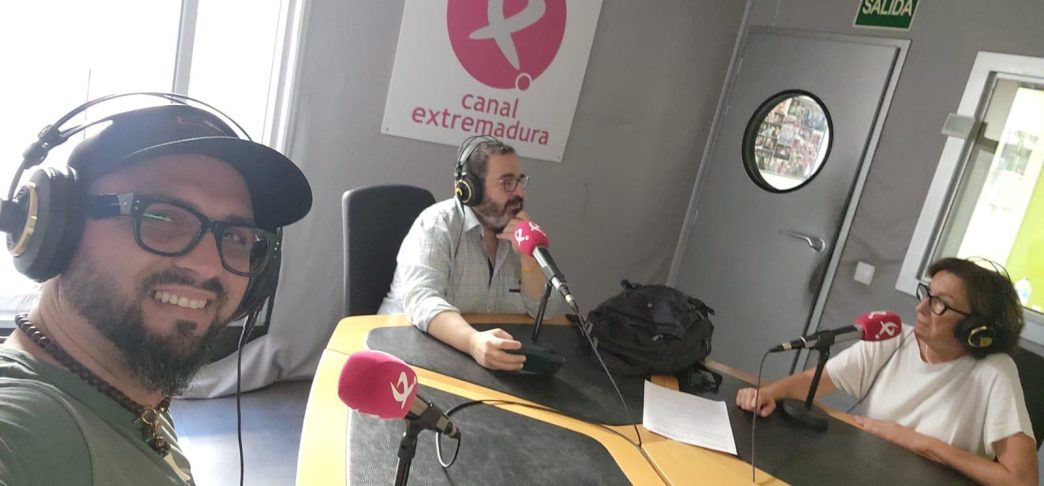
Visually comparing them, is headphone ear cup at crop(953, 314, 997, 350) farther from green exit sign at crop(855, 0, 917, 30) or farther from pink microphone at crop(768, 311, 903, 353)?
green exit sign at crop(855, 0, 917, 30)

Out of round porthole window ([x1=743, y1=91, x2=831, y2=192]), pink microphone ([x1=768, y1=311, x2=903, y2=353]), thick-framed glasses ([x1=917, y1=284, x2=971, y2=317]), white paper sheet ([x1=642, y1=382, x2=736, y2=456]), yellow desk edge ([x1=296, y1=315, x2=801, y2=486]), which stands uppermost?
round porthole window ([x1=743, y1=91, x2=831, y2=192])

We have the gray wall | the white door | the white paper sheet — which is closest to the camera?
the white paper sheet

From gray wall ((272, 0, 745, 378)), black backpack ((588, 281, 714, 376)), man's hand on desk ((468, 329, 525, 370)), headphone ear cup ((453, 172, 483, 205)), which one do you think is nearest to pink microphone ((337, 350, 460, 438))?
man's hand on desk ((468, 329, 525, 370))

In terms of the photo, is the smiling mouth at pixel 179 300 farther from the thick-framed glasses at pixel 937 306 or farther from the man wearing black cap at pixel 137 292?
the thick-framed glasses at pixel 937 306

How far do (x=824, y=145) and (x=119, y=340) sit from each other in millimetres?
3078

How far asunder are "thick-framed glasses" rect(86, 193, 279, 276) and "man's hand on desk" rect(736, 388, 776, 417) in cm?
123

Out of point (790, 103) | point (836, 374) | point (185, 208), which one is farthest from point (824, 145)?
point (185, 208)

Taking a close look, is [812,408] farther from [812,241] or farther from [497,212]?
[812,241]

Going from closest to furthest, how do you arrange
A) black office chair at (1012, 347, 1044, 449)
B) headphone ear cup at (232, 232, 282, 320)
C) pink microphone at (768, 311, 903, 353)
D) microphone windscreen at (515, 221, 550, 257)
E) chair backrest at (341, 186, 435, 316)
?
1. headphone ear cup at (232, 232, 282, 320)
2. pink microphone at (768, 311, 903, 353)
3. microphone windscreen at (515, 221, 550, 257)
4. black office chair at (1012, 347, 1044, 449)
5. chair backrest at (341, 186, 435, 316)

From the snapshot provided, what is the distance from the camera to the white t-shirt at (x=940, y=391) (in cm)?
163

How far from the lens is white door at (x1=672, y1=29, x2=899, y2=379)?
303 cm

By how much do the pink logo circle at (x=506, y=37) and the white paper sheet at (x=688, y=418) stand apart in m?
1.74

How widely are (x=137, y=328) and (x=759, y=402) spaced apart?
4.64ft

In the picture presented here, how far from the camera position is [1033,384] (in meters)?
1.84
